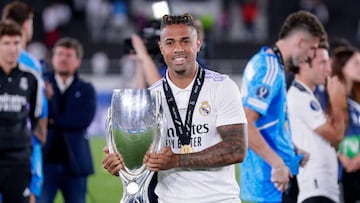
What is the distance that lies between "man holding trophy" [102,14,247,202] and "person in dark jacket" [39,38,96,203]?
4.05 metres

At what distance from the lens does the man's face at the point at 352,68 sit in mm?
8172

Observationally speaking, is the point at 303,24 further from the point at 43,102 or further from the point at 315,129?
the point at 43,102

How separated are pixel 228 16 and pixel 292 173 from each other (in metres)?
24.8

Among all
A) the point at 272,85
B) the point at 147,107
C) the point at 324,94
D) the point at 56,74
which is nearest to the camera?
the point at 147,107

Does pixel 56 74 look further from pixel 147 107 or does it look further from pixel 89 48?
pixel 89 48

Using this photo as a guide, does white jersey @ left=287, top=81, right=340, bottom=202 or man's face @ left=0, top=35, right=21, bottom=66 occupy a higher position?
man's face @ left=0, top=35, right=21, bottom=66

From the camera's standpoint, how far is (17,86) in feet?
26.9

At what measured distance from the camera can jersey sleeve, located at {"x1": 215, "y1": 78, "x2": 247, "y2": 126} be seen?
16.7ft

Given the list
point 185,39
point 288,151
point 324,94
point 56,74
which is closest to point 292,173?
point 288,151

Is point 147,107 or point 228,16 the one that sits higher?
point 228,16

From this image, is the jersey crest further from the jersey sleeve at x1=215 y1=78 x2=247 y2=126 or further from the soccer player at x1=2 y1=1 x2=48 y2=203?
the soccer player at x1=2 y1=1 x2=48 y2=203

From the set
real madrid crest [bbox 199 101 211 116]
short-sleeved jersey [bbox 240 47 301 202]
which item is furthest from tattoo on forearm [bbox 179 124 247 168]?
short-sleeved jersey [bbox 240 47 301 202]

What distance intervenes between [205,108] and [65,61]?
4.34 metres

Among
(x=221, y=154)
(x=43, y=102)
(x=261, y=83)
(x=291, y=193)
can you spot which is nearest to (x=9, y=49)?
(x=43, y=102)
